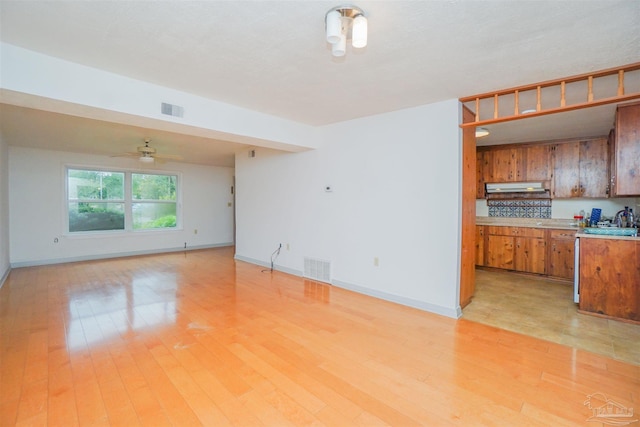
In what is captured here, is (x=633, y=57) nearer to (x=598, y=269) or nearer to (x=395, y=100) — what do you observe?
(x=395, y=100)

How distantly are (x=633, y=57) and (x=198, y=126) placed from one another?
401 centimetres

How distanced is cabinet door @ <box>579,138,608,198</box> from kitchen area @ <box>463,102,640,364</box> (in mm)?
12

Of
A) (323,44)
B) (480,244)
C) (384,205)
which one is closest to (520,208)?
(480,244)

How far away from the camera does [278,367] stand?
2279 mm

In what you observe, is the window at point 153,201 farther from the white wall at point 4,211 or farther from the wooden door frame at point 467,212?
the wooden door frame at point 467,212

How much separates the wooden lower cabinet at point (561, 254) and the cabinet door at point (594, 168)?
0.75 metres

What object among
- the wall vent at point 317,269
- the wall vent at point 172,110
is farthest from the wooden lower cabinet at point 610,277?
the wall vent at point 172,110

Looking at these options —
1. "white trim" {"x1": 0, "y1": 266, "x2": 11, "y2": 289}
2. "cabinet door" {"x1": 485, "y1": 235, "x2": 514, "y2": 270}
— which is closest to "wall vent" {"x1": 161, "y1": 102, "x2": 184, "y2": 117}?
"white trim" {"x1": 0, "y1": 266, "x2": 11, "y2": 289}

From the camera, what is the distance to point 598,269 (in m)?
3.31

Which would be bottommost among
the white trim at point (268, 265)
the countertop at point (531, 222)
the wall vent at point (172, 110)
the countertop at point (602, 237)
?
the white trim at point (268, 265)

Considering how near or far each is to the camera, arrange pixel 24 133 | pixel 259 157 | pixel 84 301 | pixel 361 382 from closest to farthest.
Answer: pixel 361 382
pixel 84 301
pixel 24 133
pixel 259 157

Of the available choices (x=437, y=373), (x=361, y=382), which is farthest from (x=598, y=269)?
(x=361, y=382)

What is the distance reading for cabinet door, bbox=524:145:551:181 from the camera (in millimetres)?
5070

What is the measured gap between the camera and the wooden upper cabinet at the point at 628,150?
305cm
